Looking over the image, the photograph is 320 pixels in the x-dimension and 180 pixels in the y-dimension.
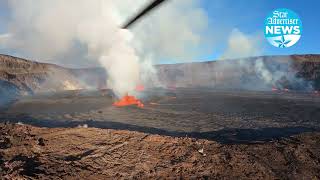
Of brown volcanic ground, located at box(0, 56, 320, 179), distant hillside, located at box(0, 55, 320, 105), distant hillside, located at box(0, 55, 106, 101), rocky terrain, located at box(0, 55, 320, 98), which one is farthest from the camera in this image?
rocky terrain, located at box(0, 55, 320, 98)

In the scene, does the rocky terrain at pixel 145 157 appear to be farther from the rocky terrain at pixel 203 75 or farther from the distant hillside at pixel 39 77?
the rocky terrain at pixel 203 75

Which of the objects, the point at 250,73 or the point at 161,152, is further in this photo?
the point at 250,73

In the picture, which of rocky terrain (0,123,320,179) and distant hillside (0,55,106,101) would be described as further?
distant hillside (0,55,106,101)

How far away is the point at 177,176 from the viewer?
31.2ft

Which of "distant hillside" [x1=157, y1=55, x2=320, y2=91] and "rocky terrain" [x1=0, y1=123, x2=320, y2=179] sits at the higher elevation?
"distant hillside" [x1=157, y1=55, x2=320, y2=91]

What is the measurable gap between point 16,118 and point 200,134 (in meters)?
13.9

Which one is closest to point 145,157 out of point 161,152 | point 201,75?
point 161,152

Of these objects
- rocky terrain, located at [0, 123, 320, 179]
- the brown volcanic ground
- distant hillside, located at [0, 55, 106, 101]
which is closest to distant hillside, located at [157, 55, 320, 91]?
distant hillside, located at [0, 55, 106, 101]

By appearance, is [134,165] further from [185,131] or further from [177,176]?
[185,131]

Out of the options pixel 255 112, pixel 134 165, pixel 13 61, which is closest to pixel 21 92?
pixel 13 61

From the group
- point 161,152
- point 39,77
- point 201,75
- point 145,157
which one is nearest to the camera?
point 145,157

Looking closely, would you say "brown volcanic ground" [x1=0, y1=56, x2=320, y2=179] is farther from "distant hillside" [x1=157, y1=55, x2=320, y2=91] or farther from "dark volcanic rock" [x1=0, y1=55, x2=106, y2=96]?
"distant hillside" [x1=157, y1=55, x2=320, y2=91]

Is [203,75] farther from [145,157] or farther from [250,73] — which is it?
[145,157]

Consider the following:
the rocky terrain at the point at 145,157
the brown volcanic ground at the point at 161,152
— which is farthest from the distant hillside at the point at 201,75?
the rocky terrain at the point at 145,157
